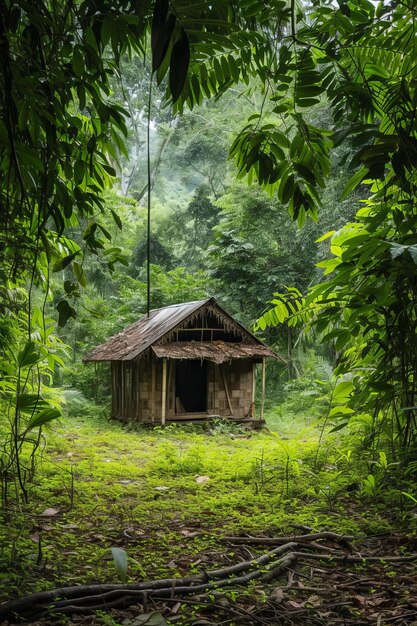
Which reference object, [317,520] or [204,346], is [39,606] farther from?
[204,346]

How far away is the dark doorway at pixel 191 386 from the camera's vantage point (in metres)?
16.7

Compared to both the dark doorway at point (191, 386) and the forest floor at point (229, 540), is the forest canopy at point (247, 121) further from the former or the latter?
the dark doorway at point (191, 386)

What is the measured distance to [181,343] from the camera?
47.0 feet

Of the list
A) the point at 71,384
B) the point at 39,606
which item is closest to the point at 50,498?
the point at 39,606

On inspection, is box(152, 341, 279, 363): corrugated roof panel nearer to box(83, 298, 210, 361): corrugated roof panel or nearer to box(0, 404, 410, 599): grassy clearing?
box(83, 298, 210, 361): corrugated roof panel

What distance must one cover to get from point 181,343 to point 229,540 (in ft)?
35.1

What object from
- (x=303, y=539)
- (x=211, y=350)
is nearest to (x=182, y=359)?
(x=211, y=350)

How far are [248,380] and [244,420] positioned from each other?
1186mm

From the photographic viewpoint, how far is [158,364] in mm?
14539

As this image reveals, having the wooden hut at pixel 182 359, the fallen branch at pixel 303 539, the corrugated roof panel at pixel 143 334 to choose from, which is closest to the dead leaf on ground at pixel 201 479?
the fallen branch at pixel 303 539

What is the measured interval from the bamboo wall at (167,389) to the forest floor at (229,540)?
24.3 ft

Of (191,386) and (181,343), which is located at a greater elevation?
(181,343)

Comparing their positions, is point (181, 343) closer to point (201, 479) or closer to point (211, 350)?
point (211, 350)

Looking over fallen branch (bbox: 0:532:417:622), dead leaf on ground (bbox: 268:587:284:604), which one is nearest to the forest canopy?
fallen branch (bbox: 0:532:417:622)
